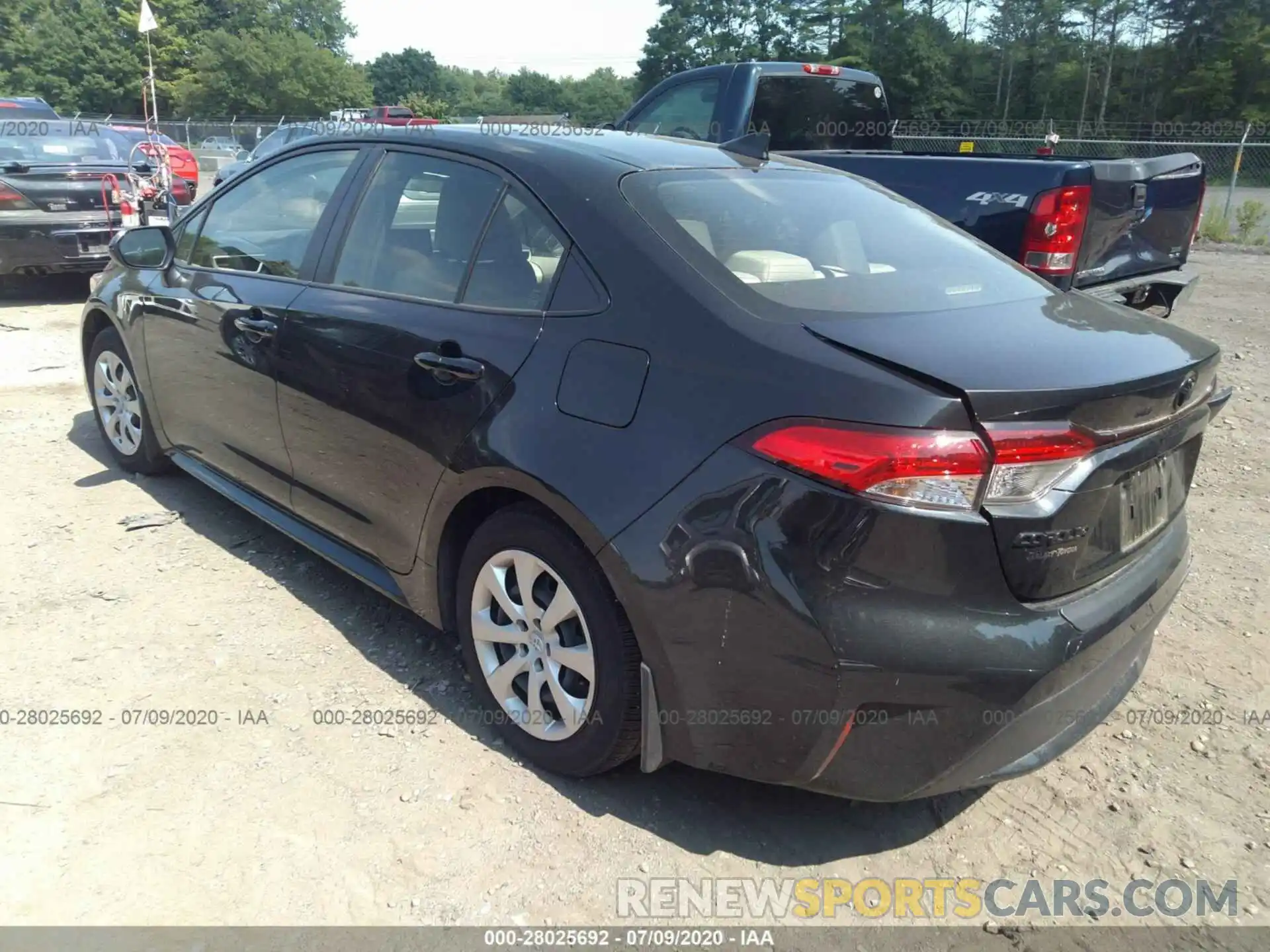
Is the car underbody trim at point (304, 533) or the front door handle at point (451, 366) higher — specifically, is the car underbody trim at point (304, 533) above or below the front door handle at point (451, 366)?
below

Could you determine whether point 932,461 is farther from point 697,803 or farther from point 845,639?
point 697,803

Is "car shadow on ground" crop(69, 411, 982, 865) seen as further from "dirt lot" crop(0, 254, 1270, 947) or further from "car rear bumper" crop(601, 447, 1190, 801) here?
"car rear bumper" crop(601, 447, 1190, 801)

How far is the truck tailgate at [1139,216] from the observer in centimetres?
498

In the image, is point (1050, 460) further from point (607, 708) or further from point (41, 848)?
point (41, 848)

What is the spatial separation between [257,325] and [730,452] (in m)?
2.20

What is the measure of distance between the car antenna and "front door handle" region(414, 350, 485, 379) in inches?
49.6

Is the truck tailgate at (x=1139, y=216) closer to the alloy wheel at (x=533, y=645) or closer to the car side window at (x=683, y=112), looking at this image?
the car side window at (x=683, y=112)

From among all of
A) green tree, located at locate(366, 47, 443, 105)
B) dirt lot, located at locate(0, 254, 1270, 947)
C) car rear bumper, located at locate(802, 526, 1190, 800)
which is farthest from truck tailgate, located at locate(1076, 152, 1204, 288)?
green tree, located at locate(366, 47, 443, 105)

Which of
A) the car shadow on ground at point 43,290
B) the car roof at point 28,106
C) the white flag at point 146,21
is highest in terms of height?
the white flag at point 146,21

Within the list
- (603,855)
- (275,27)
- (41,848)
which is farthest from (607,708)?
(275,27)

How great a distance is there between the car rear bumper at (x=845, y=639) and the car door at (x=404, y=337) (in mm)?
801

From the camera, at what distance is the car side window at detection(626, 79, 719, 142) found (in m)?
7.53

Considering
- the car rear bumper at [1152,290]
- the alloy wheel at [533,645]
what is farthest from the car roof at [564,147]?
the car rear bumper at [1152,290]

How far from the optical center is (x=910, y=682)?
6.57 feet
